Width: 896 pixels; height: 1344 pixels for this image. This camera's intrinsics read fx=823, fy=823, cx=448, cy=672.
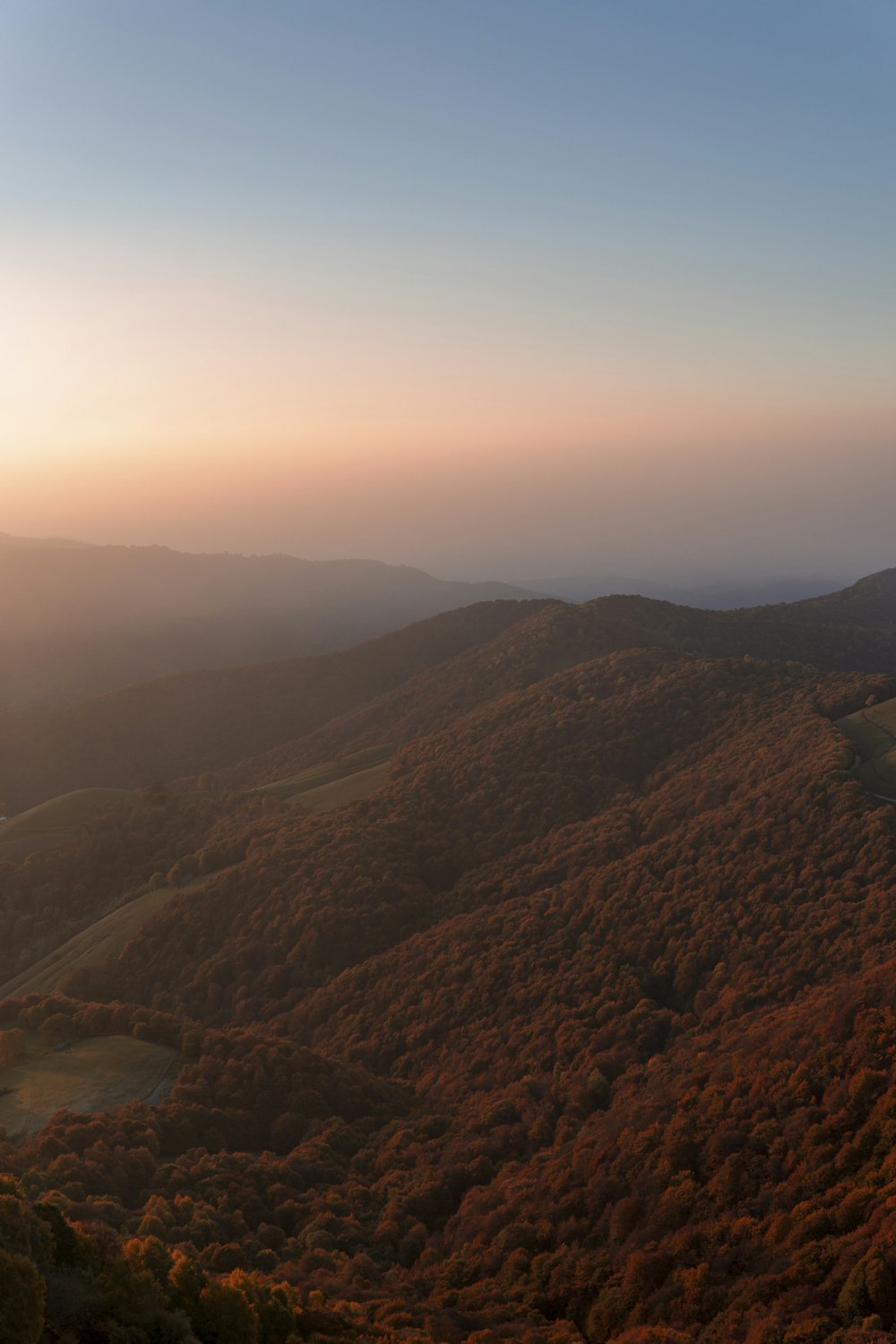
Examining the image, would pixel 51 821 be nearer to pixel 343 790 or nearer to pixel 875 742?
pixel 343 790

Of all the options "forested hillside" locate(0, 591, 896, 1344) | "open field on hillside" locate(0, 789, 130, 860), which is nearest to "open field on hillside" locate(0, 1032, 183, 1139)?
"forested hillside" locate(0, 591, 896, 1344)

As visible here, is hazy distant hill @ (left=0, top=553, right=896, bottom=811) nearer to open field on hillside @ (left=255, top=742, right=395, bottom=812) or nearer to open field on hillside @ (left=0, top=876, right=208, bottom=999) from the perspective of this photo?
open field on hillside @ (left=255, top=742, right=395, bottom=812)

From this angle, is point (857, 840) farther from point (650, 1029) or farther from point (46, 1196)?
point (46, 1196)

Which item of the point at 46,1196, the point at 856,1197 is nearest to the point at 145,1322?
the point at 46,1196

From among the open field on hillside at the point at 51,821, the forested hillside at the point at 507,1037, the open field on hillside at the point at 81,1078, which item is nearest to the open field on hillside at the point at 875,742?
the forested hillside at the point at 507,1037

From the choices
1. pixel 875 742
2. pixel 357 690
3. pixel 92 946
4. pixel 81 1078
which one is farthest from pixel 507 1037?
pixel 357 690
